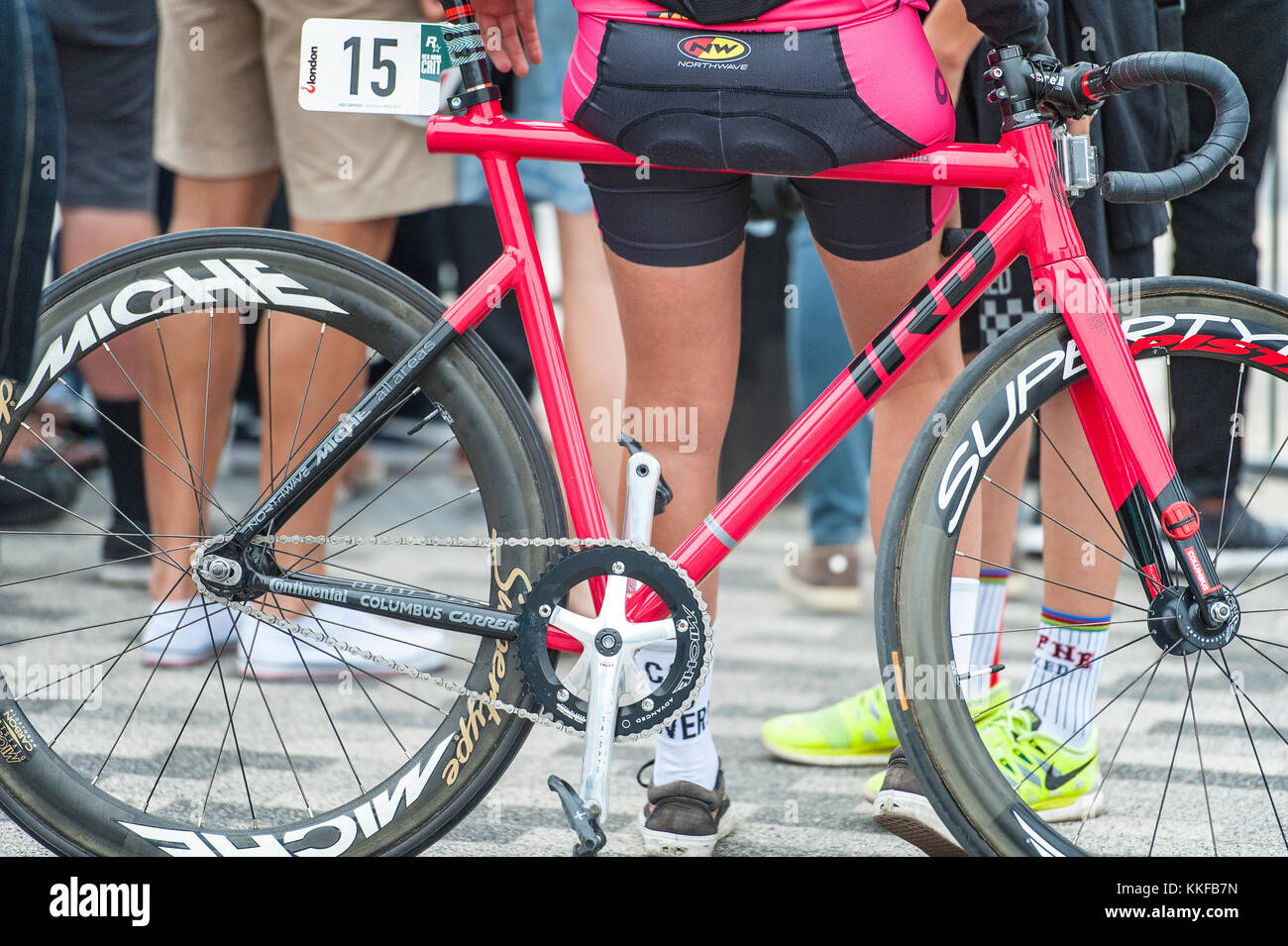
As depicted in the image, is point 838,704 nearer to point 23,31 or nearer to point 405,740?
point 405,740

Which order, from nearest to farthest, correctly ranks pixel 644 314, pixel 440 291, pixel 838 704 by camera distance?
pixel 644 314 < pixel 838 704 < pixel 440 291

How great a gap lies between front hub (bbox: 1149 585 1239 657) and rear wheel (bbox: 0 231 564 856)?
741 mm

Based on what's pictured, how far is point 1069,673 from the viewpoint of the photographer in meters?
1.97

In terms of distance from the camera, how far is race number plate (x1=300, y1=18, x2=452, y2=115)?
1676mm

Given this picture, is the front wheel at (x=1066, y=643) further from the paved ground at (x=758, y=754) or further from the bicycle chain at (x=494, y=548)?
the bicycle chain at (x=494, y=548)

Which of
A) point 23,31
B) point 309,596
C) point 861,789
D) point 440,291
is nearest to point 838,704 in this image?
point 861,789

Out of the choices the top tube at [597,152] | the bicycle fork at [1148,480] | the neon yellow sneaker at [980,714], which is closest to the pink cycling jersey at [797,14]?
the top tube at [597,152]

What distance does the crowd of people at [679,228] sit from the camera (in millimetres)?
1574

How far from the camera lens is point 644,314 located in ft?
5.77

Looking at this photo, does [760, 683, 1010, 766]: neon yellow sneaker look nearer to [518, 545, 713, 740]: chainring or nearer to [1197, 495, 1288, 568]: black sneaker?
[518, 545, 713, 740]: chainring

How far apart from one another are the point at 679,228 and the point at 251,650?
37.8 inches

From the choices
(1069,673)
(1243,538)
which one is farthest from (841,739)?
(1243,538)

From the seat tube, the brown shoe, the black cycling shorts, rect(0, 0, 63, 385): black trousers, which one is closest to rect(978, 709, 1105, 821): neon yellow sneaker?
the seat tube
